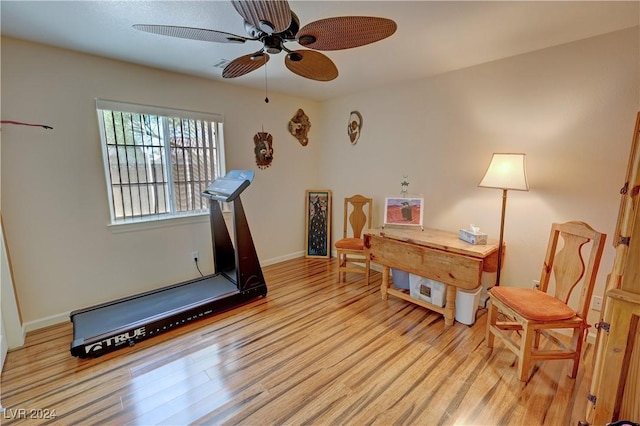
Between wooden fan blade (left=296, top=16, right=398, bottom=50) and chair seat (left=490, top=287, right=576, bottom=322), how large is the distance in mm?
1803

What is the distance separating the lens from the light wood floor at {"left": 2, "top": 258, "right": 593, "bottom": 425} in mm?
1587

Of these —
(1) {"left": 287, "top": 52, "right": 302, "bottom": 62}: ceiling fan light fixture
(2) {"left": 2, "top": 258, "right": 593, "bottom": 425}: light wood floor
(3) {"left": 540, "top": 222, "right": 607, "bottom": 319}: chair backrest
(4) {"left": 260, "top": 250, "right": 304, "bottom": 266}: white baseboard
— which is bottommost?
(2) {"left": 2, "top": 258, "right": 593, "bottom": 425}: light wood floor

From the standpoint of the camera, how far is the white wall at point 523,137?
6.72 feet

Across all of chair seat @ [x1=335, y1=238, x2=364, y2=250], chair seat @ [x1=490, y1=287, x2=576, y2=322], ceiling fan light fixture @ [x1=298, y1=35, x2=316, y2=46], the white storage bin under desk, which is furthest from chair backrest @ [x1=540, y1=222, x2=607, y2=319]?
ceiling fan light fixture @ [x1=298, y1=35, x2=316, y2=46]

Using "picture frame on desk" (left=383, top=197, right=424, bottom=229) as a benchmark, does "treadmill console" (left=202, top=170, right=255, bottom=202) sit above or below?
above

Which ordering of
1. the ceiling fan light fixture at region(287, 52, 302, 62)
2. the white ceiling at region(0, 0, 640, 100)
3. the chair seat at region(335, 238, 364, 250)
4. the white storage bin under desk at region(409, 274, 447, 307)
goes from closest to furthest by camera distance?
the ceiling fan light fixture at region(287, 52, 302, 62) → the white ceiling at region(0, 0, 640, 100) → the white storage bin under desk at region(409, 274, 447, 307) → the chair seat at region(335, 238, 364, 250)

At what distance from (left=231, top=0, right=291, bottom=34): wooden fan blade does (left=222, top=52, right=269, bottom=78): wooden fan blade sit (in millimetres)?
450

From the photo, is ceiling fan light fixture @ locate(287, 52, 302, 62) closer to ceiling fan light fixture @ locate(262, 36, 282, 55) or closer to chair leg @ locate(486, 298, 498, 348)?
ceiling fan light fixture @ locate(262, 36, 282, 55)

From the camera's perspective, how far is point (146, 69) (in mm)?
2738

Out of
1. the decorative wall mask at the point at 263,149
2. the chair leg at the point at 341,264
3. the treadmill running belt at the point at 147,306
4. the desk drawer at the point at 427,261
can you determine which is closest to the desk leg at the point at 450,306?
the desk drawer at the point at 427,261

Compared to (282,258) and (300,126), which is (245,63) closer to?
(300,126)

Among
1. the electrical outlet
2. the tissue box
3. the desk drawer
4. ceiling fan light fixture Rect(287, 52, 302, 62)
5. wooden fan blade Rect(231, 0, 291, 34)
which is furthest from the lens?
the tissue box

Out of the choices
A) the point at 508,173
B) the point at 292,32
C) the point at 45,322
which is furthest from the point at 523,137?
the point at 45,322

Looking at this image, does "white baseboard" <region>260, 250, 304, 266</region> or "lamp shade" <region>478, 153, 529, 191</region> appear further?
"white baseboard" <region>260, 250, 304, 266</region>
